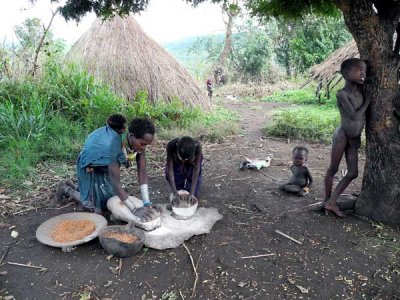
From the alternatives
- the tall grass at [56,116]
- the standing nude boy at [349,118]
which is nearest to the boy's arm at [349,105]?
the standing nude boy at [349,118]

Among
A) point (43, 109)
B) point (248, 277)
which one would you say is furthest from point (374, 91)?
point (43, 109)

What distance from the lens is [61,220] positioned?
3.23 metres

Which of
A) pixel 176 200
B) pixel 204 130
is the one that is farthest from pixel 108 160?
pixel 204 130

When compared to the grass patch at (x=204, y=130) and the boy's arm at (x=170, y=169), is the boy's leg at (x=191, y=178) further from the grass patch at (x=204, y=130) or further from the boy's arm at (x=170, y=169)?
the grass patch at (x=204, y=130)

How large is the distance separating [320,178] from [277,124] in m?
2.67

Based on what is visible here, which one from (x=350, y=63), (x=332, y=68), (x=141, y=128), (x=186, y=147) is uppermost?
(x=350, y=63)

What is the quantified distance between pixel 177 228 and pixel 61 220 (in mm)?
1089

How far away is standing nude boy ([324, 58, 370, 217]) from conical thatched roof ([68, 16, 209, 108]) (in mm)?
5245

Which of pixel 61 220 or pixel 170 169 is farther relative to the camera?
pixel 170 169

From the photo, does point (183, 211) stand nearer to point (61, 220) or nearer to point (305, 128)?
point (61, 220)

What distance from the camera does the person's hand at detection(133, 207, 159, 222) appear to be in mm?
3084

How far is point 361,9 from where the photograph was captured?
2955mm

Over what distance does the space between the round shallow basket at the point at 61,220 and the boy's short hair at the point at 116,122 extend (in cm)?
89

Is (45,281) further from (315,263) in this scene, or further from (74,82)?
(74,82)
